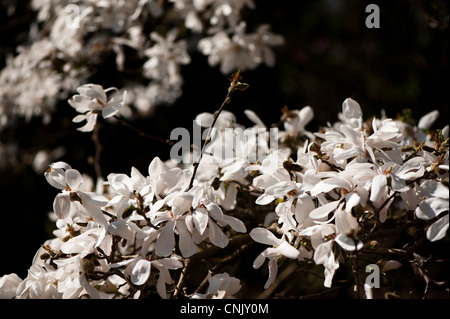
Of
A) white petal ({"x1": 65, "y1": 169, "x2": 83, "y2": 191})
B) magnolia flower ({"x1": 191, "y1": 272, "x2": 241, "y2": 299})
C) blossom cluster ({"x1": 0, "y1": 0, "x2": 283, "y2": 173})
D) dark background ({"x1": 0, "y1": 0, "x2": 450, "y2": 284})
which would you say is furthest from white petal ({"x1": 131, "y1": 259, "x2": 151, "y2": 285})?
dark background ({"x1": 0, "y1": 0, "x2": 450, "y2": 284})

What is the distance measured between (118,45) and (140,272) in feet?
3.89

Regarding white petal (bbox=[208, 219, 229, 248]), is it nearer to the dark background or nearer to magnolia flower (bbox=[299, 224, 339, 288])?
magnolia flower (bbox=[299, 224, 339, 288])

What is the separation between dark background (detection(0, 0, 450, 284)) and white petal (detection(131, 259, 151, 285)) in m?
1.36

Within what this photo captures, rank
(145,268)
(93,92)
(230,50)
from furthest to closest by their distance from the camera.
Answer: (230,50), (93,92), (145,268)

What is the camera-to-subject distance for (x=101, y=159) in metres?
2.62

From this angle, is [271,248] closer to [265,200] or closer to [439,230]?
[265,200]

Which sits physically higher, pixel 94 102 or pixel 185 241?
pixel 94 102

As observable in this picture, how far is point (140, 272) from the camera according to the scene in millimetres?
858

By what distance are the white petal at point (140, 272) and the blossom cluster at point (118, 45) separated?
103 cm

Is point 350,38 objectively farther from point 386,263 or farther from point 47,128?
point 386,263

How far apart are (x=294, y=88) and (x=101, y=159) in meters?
1.17

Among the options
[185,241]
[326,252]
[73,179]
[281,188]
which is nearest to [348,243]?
[326,252]

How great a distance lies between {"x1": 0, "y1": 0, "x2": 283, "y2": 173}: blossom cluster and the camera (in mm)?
1765

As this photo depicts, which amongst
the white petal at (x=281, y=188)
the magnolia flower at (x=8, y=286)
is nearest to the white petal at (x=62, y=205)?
the magnolia flower at (x=8, y=286)
